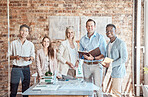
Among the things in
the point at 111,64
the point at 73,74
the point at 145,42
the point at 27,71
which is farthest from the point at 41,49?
the point at 145,42

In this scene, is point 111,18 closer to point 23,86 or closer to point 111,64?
point 111,64

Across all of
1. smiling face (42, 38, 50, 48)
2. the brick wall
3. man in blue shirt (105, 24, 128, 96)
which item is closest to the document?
man in blue shirt (105, 24, 128, 96)

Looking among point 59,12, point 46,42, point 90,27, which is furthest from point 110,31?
point 46,42

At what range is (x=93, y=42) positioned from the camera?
109 inches

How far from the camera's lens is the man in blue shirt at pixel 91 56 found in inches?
109

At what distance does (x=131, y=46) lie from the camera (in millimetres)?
2818

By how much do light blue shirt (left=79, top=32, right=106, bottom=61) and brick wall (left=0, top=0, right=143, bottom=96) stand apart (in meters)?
0.29

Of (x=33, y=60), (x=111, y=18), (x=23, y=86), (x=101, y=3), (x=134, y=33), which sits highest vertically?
(x=101, y=3)

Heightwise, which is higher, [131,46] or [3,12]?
[3,12]

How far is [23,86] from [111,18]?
1.79m

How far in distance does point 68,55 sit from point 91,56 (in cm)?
36

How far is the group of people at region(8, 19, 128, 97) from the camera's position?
279 cm

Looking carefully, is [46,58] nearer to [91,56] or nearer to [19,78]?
[19,78]

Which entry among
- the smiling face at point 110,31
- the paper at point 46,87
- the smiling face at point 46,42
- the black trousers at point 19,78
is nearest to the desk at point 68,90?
the paper at point 46,87
